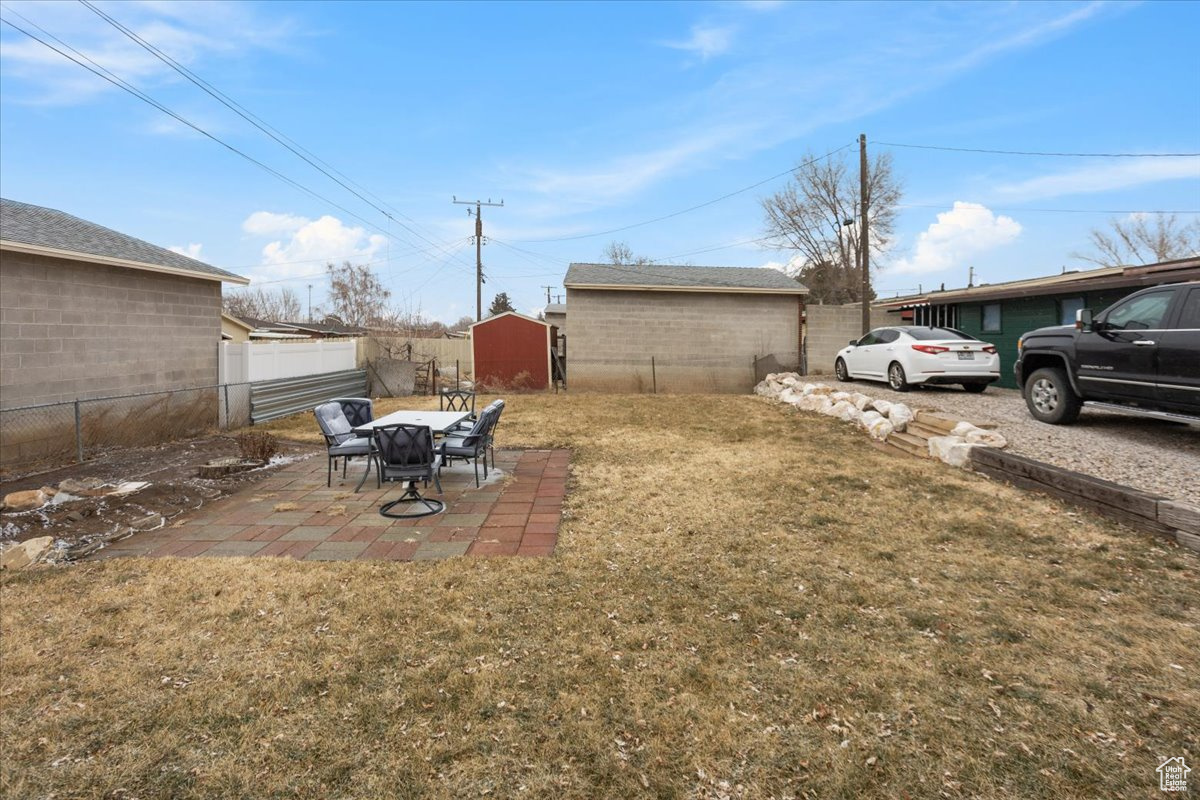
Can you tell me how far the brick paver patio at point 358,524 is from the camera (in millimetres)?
4660

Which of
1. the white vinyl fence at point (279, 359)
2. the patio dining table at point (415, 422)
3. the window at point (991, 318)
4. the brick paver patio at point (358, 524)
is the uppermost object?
the window at point (991, 318)

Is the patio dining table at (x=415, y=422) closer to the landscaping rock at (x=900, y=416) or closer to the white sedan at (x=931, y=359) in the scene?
the landscaping rock at (x=900, y=416)

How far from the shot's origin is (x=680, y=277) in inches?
719

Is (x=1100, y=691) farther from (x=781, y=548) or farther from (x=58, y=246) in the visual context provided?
(x=58, y=246)

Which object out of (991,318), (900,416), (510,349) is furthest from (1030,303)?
(510,349)

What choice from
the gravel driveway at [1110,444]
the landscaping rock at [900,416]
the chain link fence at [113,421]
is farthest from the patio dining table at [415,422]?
the gravel driveway at [1110,444]

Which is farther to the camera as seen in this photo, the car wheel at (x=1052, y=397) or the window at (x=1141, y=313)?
the car wheel at (x=1052, y=397)

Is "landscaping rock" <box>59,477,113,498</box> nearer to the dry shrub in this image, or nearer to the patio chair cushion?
the dry shrub

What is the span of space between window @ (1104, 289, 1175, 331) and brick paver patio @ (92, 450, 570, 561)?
6620 mm

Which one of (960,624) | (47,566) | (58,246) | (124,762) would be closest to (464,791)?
(124,762)

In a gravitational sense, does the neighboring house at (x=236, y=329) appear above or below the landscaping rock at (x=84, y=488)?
above

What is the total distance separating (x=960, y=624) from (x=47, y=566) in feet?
21.0

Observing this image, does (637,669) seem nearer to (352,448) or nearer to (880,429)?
(352,448)

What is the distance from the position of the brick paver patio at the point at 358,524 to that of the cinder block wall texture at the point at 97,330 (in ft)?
13.9
